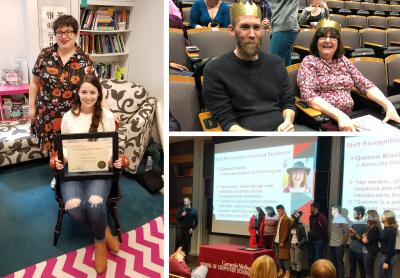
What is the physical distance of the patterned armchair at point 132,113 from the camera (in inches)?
138

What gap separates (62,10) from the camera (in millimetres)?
3662

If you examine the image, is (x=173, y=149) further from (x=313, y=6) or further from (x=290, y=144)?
(x=313, y=6)

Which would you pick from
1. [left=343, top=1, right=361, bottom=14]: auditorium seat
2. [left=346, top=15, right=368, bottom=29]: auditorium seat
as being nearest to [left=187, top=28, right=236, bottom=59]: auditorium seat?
[left=346, top=15, right=368, bottom=29]: auditorium seat

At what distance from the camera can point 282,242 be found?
1.01 meters

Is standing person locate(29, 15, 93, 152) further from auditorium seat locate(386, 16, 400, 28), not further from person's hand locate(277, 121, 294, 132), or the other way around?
auditorium seat locate(386, 16, 400, 28)

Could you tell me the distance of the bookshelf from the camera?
4.15 metres

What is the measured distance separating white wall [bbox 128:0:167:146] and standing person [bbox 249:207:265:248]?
2.73 meters

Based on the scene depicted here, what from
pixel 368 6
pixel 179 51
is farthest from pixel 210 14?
pixel 368 6

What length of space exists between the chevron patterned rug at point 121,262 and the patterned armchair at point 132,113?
925 millimetres

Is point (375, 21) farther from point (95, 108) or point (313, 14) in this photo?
point (95, 108)

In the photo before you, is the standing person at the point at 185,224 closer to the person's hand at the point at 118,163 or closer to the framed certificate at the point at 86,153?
the framed certificate at the point at 86,153

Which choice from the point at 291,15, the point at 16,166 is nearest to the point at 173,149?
the point at 291,15

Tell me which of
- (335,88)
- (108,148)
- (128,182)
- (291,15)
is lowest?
(128,182)

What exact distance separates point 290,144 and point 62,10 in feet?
10.7
